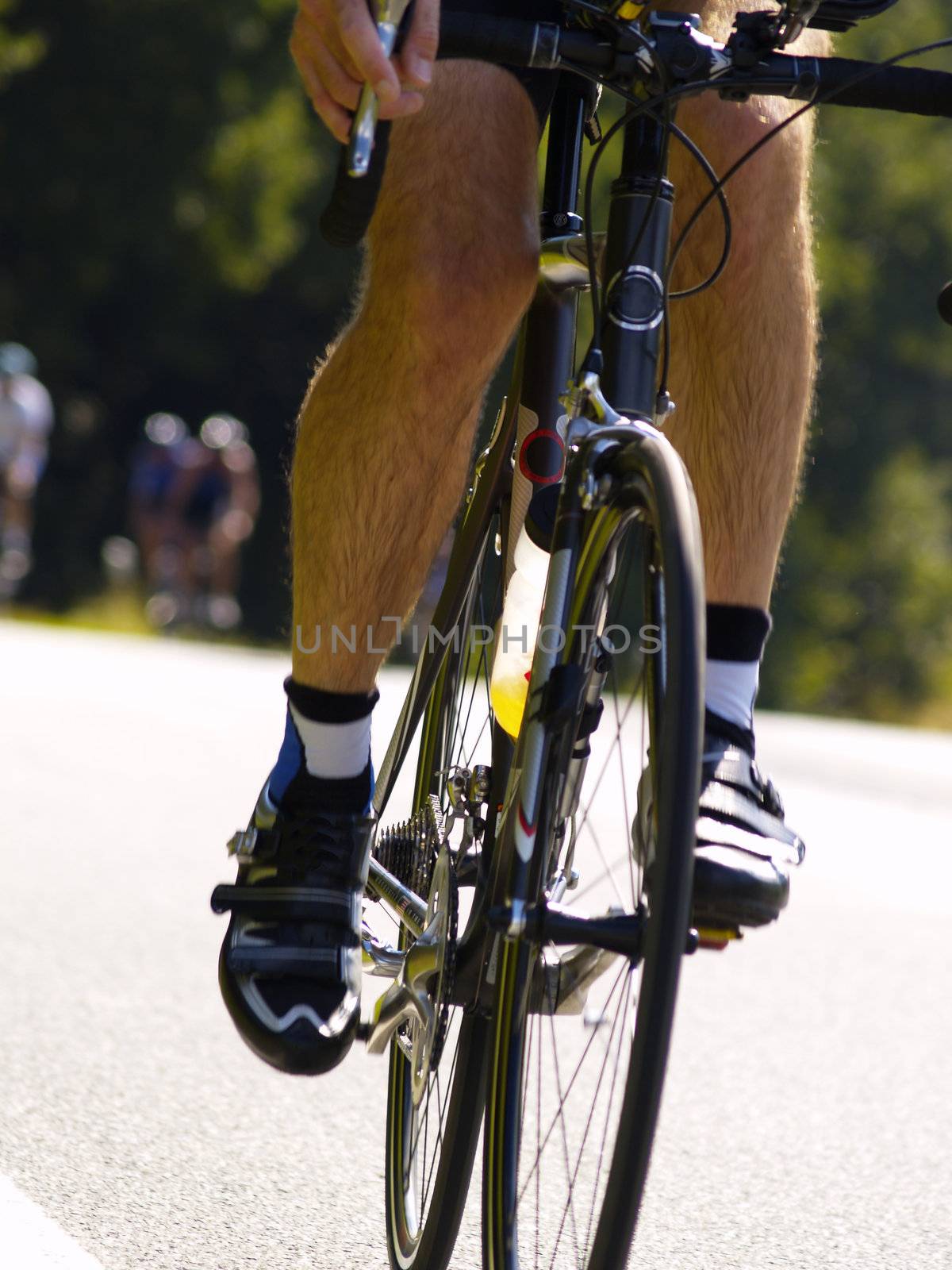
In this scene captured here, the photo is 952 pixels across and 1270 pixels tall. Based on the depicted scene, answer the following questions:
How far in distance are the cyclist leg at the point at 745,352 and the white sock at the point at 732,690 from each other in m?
0.02

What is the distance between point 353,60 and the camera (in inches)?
77.7

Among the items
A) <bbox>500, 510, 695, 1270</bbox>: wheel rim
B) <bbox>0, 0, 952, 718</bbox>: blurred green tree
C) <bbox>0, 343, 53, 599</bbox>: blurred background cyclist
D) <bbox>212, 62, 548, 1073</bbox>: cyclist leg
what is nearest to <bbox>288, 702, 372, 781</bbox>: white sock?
<bbox>212, 62, 548, 1073</bbox>: cyclist leg

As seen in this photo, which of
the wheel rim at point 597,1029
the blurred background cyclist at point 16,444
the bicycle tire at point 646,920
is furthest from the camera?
the blurred background cyclist at point 16,444

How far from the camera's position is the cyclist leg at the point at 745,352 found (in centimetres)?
248

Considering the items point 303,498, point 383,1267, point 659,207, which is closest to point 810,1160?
point 383,1267

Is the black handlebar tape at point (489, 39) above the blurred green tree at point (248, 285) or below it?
below

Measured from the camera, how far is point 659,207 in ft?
7.46

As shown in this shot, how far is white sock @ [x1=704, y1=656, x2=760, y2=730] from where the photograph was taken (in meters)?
2.32

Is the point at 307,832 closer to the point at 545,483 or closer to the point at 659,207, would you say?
the point at 545,483

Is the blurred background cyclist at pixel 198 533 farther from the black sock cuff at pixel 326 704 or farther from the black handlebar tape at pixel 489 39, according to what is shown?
the black handlebar tape at pixel 489 39

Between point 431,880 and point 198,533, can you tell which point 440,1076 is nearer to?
point 431,880

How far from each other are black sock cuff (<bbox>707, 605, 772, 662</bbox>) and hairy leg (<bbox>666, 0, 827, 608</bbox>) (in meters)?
0.07

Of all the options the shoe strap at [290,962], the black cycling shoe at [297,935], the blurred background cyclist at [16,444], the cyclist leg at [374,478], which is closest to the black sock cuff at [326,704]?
the cyclist leg at [374,478]

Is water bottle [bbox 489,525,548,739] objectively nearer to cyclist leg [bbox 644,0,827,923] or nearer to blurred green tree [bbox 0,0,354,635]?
cyclist leg [bbox 644,0,827,923]
